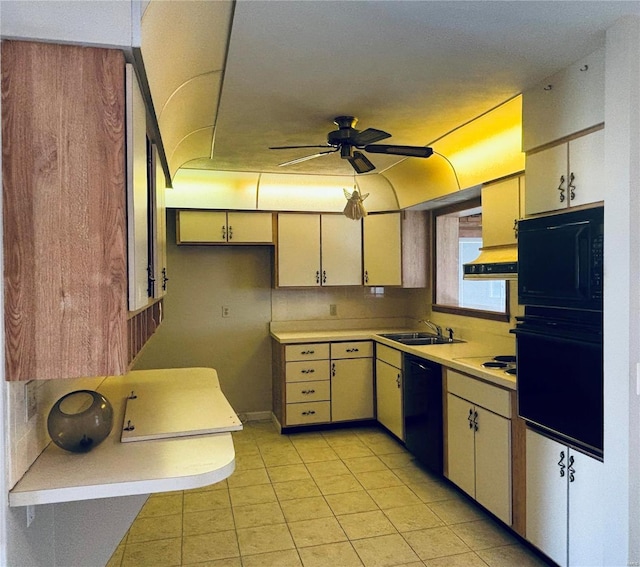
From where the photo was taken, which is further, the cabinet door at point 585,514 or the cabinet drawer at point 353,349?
the cabinet drawer at point 353,349

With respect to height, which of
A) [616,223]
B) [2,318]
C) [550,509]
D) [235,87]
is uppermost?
[235,87]

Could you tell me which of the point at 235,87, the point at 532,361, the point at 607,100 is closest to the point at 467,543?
the point at 532,361

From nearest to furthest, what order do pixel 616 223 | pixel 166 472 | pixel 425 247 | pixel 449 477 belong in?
1. pixel 166 472
2. pixel 616 223
3. pixel 449 477
4. pixel 425 247

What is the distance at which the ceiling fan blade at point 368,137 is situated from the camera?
279 centimetres

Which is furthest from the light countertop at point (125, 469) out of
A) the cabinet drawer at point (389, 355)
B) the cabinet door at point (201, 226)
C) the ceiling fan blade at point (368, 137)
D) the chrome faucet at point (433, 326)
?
the chrome faucet at point (433, 326)

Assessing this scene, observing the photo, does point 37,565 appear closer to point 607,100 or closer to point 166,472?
point 166,472

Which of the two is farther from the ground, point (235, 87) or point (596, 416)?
point (235, 87)

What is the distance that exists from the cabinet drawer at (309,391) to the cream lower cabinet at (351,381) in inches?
2.7

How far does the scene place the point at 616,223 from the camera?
6.63 feet

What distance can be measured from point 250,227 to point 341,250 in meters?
0.96

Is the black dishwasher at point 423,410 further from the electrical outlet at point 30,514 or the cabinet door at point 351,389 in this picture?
the electrical outlet at point 30,514

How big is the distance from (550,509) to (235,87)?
2694mm

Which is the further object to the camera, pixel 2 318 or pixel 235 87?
pixel 235 87

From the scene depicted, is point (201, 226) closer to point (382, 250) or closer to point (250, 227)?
point (250, 227)
